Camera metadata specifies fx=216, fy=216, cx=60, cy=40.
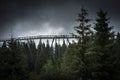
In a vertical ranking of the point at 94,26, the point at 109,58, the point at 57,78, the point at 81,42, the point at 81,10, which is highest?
the point at 81,10

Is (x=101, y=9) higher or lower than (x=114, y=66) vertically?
higher

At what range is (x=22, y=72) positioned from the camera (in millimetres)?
33844

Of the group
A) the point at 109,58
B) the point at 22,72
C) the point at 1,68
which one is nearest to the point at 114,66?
the point at 109,58

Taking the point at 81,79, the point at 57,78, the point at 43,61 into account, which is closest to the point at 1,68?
the point at 81,79

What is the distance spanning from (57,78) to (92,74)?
2553 centimetres

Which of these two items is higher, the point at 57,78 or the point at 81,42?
the point at 81,42

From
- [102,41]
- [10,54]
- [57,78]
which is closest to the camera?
[102,41]

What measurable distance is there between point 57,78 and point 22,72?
19815 mm

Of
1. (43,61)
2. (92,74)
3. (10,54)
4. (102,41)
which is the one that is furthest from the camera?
(43,61)

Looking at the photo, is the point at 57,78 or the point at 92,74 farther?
the point at 57,78

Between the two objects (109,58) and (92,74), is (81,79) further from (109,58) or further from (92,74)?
(109,58)

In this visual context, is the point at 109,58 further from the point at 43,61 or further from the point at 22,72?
the point at 43,61

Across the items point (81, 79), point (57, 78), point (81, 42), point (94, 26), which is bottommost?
point (57, 78)

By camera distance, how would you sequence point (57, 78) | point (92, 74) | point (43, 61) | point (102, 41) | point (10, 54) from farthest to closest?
point (43, 61)
point (57, 78)
point (10, 54)
point (102, 41)
point (92, 74)
